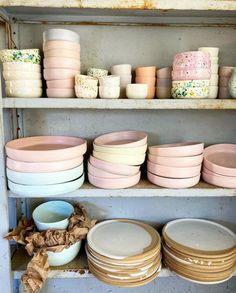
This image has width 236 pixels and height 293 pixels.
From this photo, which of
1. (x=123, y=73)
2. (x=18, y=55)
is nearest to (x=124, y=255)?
(x=123, y=73)

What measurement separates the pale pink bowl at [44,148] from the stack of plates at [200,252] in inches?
20.7

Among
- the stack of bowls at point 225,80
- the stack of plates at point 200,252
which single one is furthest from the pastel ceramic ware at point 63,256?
the stack of bowls at point 225,80

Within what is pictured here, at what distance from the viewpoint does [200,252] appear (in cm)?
97

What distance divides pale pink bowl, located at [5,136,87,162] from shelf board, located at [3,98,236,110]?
146 mm

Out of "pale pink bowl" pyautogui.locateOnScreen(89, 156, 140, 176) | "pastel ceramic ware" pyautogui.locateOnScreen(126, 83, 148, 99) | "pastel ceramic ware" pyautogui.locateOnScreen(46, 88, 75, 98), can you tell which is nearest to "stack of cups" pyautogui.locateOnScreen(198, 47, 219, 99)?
"pastel ceramic ware" pyautogui.locateOnScreen(126, 83, 148, 99)

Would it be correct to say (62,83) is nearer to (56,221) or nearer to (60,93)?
(60,93)

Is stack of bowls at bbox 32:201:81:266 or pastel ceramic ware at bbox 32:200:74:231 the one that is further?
pastel ceramic ware at bbox 32:200:74:231

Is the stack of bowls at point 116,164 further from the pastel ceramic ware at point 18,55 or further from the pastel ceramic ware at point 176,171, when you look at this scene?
the pastel ceramic ware at point 18,55

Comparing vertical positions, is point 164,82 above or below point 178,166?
above

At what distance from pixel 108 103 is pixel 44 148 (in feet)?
1.14

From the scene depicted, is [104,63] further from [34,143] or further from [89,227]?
[89,227]

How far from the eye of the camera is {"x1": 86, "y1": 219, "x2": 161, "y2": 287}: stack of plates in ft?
3.00

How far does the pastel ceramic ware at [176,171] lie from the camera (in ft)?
3.05

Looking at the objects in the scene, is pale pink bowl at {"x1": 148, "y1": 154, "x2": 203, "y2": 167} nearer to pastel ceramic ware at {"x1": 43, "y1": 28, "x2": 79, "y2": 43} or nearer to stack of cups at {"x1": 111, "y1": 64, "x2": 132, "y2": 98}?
stack of cups at {"x1": 111, "y1": 64, "x2": 132, "y2": 98}
